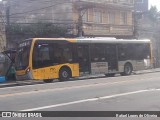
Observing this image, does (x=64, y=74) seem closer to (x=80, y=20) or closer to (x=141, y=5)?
(x=80, y=20)

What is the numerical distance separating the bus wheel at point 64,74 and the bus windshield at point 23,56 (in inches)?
95.5

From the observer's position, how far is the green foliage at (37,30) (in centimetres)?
3438

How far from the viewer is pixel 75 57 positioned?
25547 millimetres

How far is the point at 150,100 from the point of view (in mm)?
13359

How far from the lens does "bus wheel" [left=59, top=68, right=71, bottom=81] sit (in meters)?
24.5

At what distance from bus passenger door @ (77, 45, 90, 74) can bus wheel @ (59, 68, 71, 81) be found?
1.23 metres

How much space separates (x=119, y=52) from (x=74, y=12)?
12.3 m

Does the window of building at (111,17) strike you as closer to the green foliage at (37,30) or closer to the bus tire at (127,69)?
the green foliage at (37,30)

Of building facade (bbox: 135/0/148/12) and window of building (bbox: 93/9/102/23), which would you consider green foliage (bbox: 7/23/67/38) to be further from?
building facade (bbox: 135/0/148/12)

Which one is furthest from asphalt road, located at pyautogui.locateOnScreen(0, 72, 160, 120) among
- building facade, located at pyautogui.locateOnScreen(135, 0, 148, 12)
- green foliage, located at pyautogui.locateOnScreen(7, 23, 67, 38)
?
building facade, located at pyautogui.locateOnScreen(135, 0, 148, 12)

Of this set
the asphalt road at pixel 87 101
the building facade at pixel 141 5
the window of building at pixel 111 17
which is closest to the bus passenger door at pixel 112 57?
the asphalt road at pixel 87 101

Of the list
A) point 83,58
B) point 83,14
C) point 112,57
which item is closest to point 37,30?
point 83,14

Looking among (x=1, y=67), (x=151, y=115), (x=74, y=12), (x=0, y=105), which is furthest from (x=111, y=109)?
(x=74, y=12)

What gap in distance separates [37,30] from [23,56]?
39.7 ft
